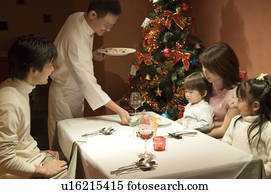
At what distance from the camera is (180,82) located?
3219 mm

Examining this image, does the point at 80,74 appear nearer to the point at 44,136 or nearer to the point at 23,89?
the point at 23,89

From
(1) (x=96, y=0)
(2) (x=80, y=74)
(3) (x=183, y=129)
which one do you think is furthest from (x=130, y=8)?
(3) (x=183, y=129)

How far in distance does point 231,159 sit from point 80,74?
4.12 ft

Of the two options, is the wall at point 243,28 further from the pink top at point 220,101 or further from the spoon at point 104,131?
the spoon at point 104,131

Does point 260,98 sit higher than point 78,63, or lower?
lower

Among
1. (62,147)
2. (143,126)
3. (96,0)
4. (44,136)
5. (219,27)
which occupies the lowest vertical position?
(44,136)

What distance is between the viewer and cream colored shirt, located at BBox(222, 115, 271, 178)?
176 centimetres

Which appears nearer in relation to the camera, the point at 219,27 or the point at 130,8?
the point at 219,27

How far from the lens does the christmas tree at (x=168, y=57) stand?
3205 mm

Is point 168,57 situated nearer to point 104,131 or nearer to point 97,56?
point 97,56

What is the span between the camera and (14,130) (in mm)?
1556

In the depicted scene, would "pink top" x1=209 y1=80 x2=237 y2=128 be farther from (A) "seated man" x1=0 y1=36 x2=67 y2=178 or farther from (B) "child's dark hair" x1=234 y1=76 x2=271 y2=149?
(A) "seated man" x1=0 y1=36 x2=67 y2=178

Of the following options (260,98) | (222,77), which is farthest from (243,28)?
(260,98)

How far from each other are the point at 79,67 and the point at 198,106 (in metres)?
0.95
